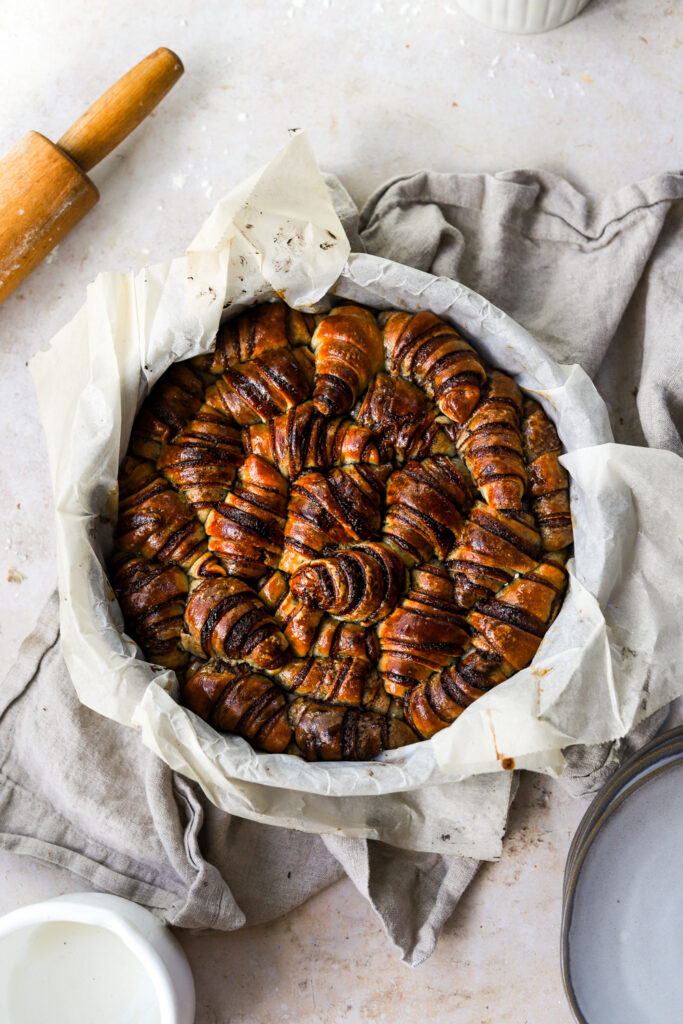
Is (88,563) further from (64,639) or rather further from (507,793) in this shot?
(507,793)

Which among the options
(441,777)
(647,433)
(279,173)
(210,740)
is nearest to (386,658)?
(441,777)

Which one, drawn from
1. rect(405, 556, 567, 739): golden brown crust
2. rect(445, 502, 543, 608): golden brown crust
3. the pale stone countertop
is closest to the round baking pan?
rect(405, 556, 567, 739): golden brown crust

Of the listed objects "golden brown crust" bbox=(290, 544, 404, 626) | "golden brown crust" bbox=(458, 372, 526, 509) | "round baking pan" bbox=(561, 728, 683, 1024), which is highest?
"golden brown crust" bbox=(458, 372, 526, 509)

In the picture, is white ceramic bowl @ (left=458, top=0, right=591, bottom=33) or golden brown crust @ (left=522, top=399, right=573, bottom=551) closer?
golden brown crust @ (left=522, top=399, right=573, bottom=551)

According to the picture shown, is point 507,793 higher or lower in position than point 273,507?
lower

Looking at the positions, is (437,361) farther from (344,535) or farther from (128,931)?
(128,931)

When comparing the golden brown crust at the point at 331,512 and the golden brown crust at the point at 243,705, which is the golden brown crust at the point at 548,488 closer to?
the golden brown crust at the point at 331,512

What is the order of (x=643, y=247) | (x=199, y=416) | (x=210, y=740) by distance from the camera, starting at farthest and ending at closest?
(x=643, y=247) → (x=199, y=416) → (x=210, y=740)

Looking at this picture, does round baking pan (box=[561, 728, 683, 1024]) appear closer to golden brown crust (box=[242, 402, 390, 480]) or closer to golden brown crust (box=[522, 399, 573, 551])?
golden brown crust (box=[522, 399, 573, 551])
